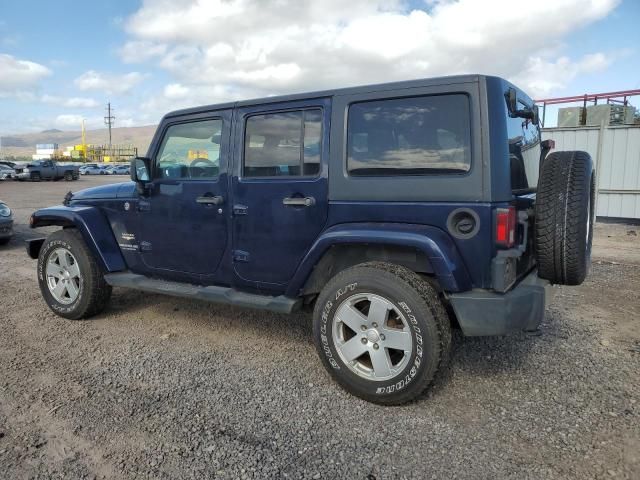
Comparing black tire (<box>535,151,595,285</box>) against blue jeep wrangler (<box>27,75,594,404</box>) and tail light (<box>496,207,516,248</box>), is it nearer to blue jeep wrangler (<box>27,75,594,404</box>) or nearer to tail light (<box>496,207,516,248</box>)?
blue jeep wrangler (<box>27,75,594,404</box>)

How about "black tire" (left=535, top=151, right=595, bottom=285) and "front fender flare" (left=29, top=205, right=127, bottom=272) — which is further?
"front fender flare" (left=29, top=205, right=127, bottom=272)

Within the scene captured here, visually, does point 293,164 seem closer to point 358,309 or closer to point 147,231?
point 358,309

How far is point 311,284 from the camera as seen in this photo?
345 cm

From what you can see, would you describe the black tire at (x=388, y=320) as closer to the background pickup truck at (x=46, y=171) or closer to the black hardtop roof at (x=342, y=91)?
the black hardtop roof at (x=342, y=91)

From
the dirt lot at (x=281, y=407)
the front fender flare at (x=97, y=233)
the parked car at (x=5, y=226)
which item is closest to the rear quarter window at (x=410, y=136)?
the dirt lot at (x=281, y=407)

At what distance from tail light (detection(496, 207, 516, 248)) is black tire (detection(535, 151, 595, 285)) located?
24 cm

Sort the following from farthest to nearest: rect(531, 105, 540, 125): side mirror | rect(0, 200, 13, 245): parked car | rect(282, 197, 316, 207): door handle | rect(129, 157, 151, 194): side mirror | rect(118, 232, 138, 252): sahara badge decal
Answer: rect(0, 200, 13, 245): parked car
rect(118, 232, 138, 252): sahara badge decal
rect(129, 157, 151, 194): side mirror
rect(531, 105, 540, 125): side mirror
rect(282, 197, 316, 207): door handle

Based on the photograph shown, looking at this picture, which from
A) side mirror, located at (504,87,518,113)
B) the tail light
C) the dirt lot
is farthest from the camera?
side mirror, located at (504,87,518,113)

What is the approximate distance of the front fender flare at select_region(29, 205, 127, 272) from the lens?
14.5ft

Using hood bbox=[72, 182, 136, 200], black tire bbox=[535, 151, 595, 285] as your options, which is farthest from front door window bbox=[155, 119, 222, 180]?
black tire bbox=[535, 151, 595, 285]

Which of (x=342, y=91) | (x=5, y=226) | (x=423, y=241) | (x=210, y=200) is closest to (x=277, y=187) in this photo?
(x=210, y=200)

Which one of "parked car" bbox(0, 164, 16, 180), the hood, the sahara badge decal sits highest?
"parked car" bbox(0, 164, 16, 180)

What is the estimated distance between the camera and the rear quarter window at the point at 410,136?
2.88 meters

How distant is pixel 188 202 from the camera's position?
395 cm
